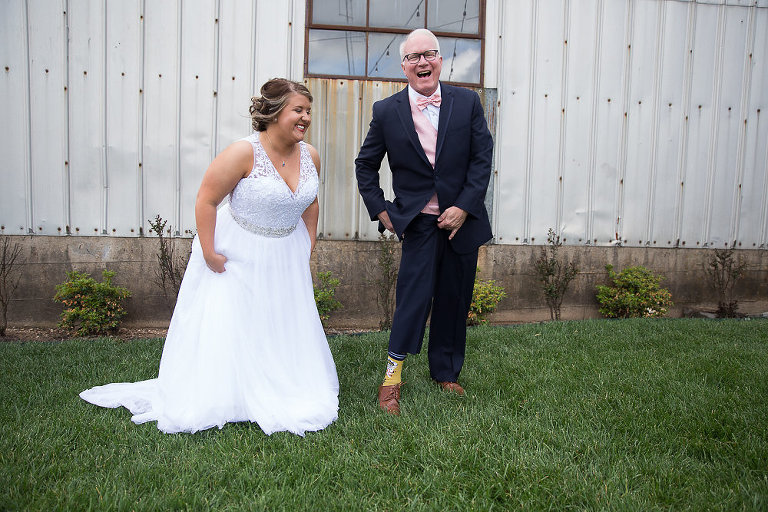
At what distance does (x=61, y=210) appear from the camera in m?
5.75

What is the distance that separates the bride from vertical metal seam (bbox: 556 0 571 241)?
13.2ft

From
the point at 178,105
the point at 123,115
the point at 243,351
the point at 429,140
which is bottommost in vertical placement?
the point at 243,351

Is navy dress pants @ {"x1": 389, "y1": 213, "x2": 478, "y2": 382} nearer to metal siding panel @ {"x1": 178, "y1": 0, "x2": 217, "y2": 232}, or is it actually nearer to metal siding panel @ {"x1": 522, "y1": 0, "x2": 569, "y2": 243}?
metal siding panel @ {"x1": 522, "y1": 0, "x2": 569, "y2": 243}

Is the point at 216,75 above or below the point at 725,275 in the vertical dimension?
above

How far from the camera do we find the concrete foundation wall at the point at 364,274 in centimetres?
577

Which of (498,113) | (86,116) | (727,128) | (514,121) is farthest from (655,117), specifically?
(86,116)

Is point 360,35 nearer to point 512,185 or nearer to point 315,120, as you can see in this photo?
point 315,120

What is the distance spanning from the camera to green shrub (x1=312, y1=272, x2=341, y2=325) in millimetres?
5629

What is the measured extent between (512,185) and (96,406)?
478 cm

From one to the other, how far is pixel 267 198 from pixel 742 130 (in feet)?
20.5

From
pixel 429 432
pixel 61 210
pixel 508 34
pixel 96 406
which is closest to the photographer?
pixel 429 432

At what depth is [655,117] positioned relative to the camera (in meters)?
6.44

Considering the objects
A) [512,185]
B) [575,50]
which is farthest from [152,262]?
[575,50]

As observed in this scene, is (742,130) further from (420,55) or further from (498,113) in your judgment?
(420,55)
